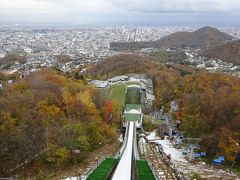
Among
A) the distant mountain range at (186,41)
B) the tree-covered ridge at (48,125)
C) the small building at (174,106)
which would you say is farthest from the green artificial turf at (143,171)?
the distant mountain range at (186,41)

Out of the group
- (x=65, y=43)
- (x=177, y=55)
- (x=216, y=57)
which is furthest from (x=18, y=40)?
(x=216, y=57)

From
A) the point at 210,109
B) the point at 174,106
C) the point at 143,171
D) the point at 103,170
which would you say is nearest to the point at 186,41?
the point at 174,106

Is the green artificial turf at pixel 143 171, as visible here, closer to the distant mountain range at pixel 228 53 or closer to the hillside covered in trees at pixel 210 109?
the hillside covered in trees at pixel 210 109

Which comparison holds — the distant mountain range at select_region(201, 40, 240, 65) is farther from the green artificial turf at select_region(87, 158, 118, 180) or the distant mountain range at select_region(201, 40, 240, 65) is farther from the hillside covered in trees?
the green artificial turf at select_region(87, 158, 118, 180)

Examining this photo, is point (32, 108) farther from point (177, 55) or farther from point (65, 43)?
point (65, 43)

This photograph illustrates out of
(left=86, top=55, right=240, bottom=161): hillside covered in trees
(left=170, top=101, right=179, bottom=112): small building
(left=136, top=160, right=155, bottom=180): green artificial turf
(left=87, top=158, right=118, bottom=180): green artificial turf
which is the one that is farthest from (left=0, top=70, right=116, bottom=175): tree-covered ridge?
(left=170, top=101, right=179, bottom=112): small building

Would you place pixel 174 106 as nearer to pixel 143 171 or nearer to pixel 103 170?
pixel 143 171

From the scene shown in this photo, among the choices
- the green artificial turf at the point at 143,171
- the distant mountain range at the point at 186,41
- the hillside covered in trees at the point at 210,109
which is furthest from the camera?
the distant mountain range at the point at 186,41
